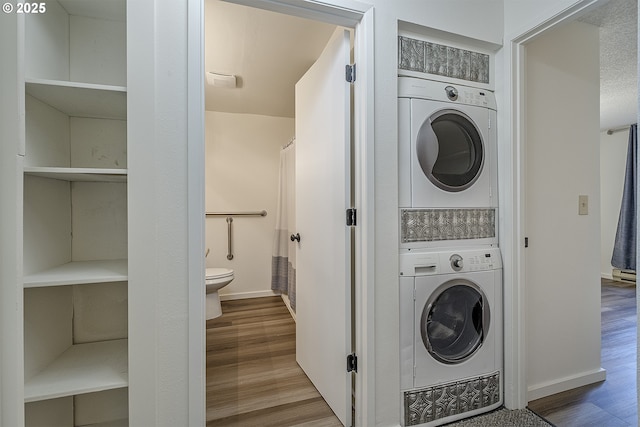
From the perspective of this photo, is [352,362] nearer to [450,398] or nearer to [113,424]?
[450,398]

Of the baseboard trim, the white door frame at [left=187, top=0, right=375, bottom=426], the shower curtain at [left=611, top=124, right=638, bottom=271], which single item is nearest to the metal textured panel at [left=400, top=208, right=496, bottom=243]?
the white door frame at [left=187, top=0, right=375, bottom=426]

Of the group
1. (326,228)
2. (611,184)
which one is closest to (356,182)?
(326,228)

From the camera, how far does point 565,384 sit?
1.79m

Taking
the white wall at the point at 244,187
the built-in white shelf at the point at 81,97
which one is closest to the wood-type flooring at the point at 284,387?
the white wall at the point at 244,187

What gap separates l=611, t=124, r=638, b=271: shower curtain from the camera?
3943 mm

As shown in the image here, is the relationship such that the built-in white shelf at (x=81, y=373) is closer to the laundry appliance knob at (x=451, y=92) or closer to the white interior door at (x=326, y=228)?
the white interior door at (x=326, y=228)

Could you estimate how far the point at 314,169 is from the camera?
6.01 ft

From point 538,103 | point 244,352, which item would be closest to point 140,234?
point 244,352

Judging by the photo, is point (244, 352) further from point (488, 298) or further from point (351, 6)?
point (351, 6)

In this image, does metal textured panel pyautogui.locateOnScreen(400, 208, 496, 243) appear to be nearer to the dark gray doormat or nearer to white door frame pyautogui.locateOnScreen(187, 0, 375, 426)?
white door frame pyautogui.locateOnScreen(187, 0, 375, 426)

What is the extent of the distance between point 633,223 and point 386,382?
4.71 metres

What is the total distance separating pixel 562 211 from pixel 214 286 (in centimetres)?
269

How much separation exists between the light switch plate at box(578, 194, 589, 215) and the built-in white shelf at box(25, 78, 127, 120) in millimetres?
2484

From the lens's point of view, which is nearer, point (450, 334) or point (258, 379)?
point (450, 334)
